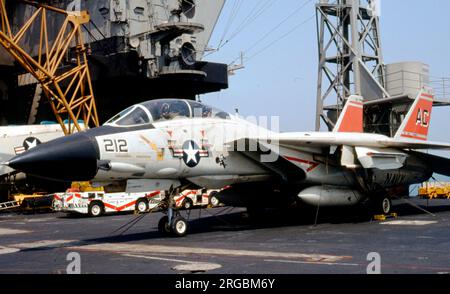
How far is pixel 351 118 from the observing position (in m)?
18.2

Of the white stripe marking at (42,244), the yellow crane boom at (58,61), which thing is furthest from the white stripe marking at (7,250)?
the yellow crane boom at (58,61)

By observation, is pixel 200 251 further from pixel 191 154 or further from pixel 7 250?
pixel 7 250

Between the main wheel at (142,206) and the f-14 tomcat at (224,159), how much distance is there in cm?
942

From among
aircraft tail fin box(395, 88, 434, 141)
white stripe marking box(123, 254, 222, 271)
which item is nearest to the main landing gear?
white stripe marking box(123, 254, 222, 271)

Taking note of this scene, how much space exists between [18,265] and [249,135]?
6.43 metres

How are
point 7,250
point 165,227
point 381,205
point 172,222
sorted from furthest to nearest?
point 381,205, point 165,227, point 172,222, point 7,250

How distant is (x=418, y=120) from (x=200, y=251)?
11.8 metres

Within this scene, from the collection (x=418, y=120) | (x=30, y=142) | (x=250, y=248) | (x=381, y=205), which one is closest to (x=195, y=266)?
(x=250, y=248)

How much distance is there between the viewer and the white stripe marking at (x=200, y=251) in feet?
28.0

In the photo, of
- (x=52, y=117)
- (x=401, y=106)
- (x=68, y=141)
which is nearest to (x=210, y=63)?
(x=52, y=117)

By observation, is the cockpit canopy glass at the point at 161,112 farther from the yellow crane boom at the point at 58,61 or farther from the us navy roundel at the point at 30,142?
the yellow crane boom at the point at 58,61

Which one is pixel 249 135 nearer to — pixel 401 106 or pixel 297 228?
pixel 297 228

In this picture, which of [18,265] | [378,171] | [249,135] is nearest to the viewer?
[18,265]
